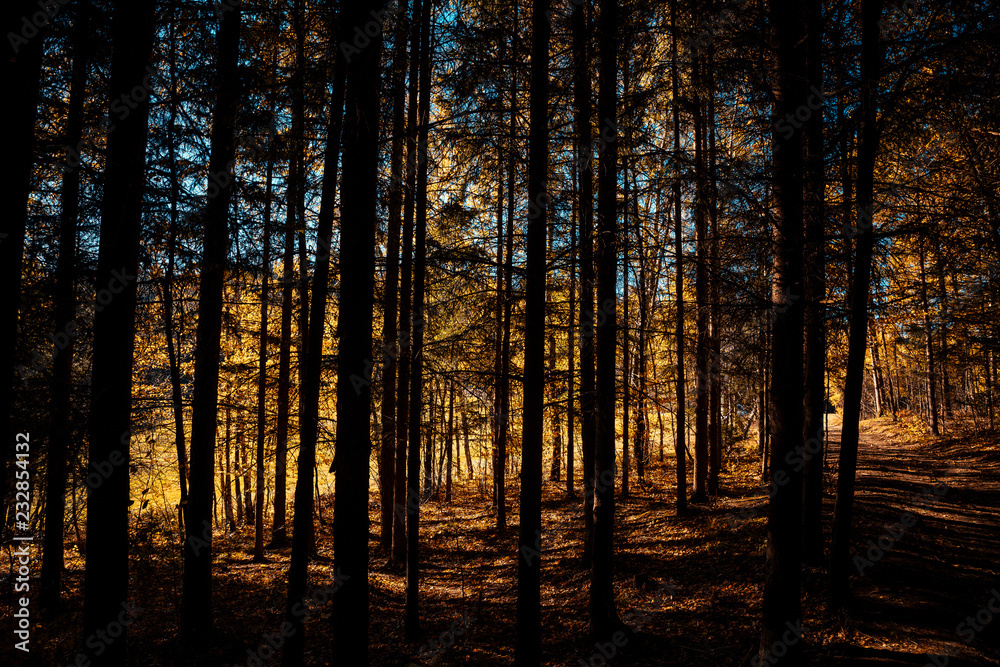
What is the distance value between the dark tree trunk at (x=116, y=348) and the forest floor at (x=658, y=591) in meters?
2.14

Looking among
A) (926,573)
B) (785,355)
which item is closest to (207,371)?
(785,355)

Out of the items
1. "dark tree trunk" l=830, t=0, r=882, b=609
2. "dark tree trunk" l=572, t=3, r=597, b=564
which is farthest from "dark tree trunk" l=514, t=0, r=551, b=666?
"dark tree trunk" l=830, t=0, r=882, b=609

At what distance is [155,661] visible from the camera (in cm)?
656

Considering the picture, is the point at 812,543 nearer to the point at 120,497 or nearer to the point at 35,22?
the point at 120,497

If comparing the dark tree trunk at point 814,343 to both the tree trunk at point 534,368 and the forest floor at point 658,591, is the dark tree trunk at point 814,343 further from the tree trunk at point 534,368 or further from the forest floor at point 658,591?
the tree trunk at point 534,368

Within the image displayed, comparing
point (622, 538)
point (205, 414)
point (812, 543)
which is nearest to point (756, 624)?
point (812, 543)

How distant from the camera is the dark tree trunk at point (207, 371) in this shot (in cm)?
667

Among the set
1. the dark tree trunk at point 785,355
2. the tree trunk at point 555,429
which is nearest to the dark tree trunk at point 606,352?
the dark tree trunk at point 785,355

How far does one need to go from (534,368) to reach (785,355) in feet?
10.6

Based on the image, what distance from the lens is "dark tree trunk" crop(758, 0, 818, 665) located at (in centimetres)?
560

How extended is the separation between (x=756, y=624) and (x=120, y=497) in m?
9.00

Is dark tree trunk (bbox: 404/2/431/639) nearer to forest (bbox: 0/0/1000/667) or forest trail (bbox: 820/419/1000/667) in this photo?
forest (bbox: 0/0/1000/667)

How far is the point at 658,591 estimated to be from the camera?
938cm

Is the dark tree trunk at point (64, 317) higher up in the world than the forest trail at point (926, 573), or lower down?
higher up
